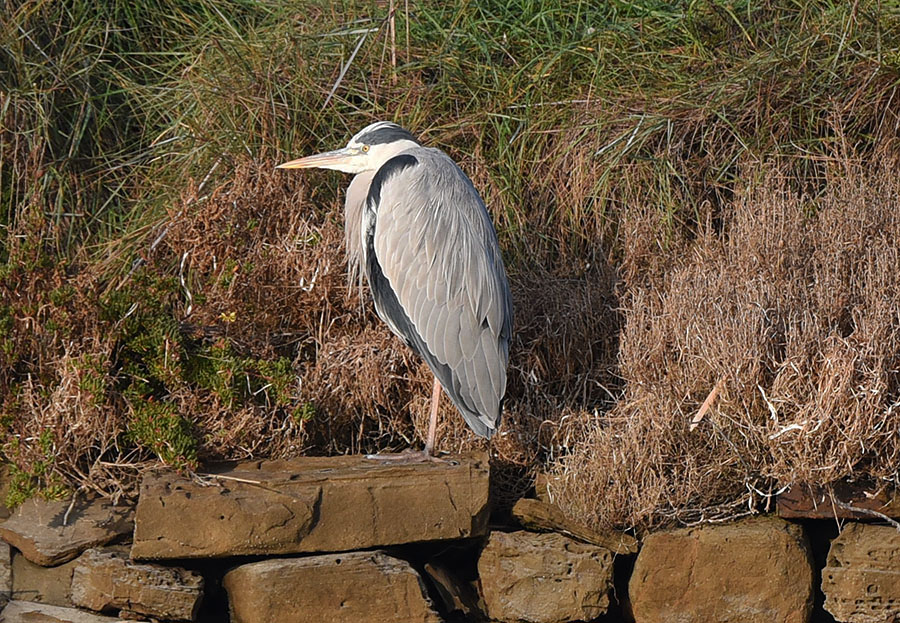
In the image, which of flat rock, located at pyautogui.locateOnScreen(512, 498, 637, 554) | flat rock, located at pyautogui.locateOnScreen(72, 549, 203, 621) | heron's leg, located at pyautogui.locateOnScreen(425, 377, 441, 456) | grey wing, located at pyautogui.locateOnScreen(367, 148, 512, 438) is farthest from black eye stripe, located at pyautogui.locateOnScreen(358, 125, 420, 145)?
flat rock, located at pyautogui.locateOnScreen(72, 549, 203, 621)

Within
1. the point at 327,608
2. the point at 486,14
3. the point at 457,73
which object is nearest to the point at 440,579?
the point at 327,608

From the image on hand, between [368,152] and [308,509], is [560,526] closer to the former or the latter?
[308,509]

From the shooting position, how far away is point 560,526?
422 cm

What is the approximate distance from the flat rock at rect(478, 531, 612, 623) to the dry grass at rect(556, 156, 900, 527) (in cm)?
16

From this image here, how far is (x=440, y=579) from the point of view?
4.25m

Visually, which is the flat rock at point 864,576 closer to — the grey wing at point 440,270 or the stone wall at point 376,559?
the stone wall at point 376,559

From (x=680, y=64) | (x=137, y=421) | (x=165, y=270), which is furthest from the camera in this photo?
(x=680, y=64)

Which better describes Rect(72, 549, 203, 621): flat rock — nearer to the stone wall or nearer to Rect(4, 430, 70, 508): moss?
the stone wall

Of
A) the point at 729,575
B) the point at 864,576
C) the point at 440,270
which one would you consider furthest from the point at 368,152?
the point at 864,576

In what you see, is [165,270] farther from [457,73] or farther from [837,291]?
[837,291]

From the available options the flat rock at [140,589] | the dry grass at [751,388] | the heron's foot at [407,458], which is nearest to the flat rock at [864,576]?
the dry grass at [751,388]

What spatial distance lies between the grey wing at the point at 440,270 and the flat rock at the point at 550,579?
2.22 feet

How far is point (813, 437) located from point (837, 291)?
0.69 meters

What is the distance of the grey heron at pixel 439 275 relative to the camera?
429cm
